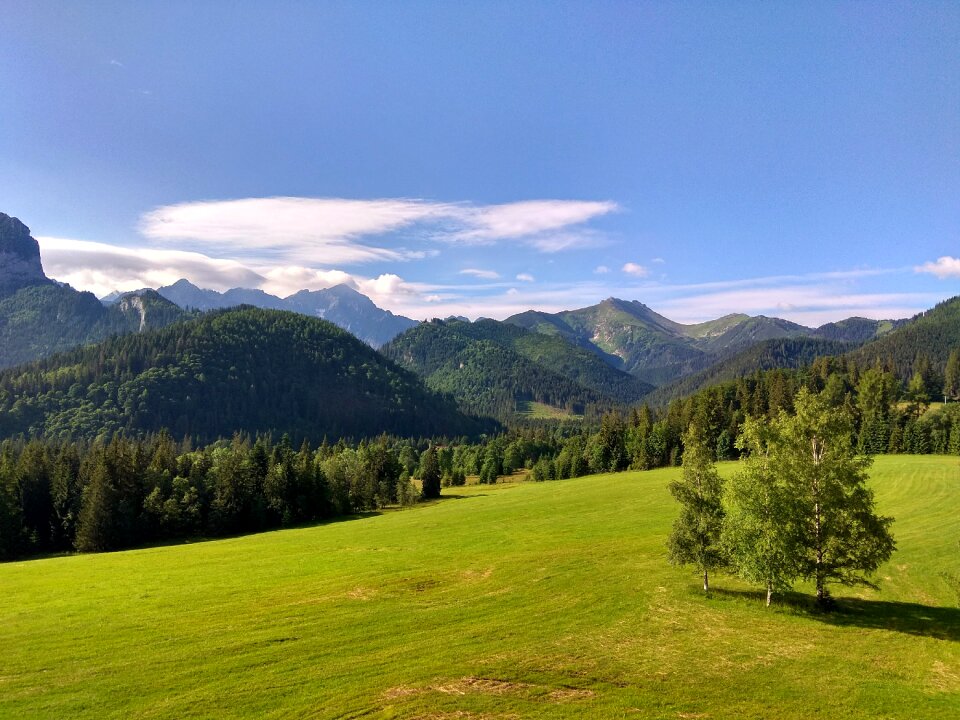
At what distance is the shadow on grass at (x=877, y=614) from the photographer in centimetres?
3466

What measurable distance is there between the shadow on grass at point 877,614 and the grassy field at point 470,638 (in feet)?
0.62

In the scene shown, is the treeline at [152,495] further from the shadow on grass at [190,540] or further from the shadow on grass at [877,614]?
the shadow on grass at [877,614]

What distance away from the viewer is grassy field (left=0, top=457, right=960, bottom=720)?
24.3 m

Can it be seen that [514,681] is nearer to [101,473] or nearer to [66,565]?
[66,565]

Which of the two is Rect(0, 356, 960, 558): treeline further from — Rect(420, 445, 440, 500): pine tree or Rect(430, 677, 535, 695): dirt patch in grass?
Rect(430, 677, 535, 695): dirt patch in grass

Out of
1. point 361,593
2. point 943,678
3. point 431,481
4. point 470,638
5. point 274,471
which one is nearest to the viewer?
point 943,678

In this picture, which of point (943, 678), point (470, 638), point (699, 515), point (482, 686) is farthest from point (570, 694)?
point (699, 515)

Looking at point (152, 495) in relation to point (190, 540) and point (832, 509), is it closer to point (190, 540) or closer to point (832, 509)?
point (190, 540)

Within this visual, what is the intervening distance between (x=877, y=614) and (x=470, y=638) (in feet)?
96.8

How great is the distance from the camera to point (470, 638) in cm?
3231

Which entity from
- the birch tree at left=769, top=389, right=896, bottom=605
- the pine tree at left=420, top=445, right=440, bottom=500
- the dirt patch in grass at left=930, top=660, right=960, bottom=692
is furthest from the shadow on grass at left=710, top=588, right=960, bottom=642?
the pine tree at left=420, top=445, right=440, bottom=500

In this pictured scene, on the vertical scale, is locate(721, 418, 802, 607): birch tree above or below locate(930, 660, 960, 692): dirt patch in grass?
above

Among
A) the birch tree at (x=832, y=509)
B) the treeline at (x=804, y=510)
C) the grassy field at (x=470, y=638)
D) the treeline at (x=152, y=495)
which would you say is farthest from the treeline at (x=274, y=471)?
the grassy field at (x=470, y=638)

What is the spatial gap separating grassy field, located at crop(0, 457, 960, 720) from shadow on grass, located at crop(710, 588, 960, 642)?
0.62 feet
